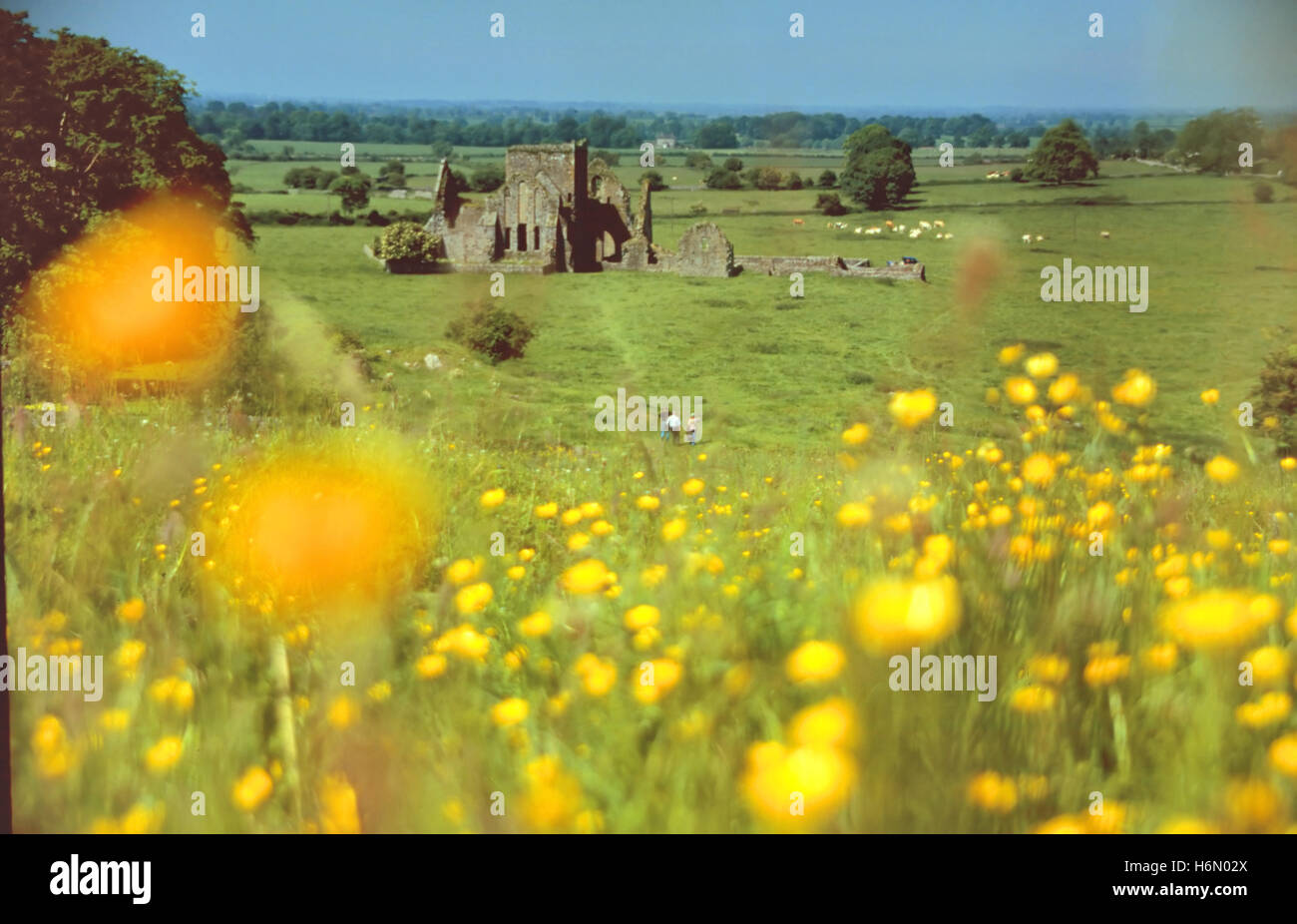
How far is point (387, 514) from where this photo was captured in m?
4.88

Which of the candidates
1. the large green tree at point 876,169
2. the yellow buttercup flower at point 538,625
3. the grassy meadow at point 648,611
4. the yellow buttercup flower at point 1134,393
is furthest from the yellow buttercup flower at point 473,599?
Result: the large green tree at point 876,169

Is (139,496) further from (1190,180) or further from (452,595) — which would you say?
(1190,180)

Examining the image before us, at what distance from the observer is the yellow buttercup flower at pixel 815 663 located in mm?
3512

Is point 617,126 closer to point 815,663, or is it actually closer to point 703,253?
point 703,253

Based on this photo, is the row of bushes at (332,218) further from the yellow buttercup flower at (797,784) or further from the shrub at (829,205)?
the yellow buttercup flower at (797,784)

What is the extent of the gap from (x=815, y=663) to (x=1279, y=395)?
4.51 m

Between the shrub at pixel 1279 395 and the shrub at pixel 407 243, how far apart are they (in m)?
6.27

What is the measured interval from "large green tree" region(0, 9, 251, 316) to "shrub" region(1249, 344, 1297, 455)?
641 cm

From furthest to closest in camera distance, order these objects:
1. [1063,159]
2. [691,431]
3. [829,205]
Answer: [829,205], [1063,159], [691,431]

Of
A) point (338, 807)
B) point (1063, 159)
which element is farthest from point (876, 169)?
point (338, 807)

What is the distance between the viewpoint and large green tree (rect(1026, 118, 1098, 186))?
23.6 feet

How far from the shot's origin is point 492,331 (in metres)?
9.58

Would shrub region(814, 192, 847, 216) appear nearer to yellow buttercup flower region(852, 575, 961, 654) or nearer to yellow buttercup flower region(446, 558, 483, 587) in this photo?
yellow buttercup flower region(446, 558, 483, 587)

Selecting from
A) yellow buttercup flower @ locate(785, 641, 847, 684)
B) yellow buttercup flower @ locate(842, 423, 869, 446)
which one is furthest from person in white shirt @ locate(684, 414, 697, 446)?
yellow buttercup flower @ locate(785, 641, 847, 684)
